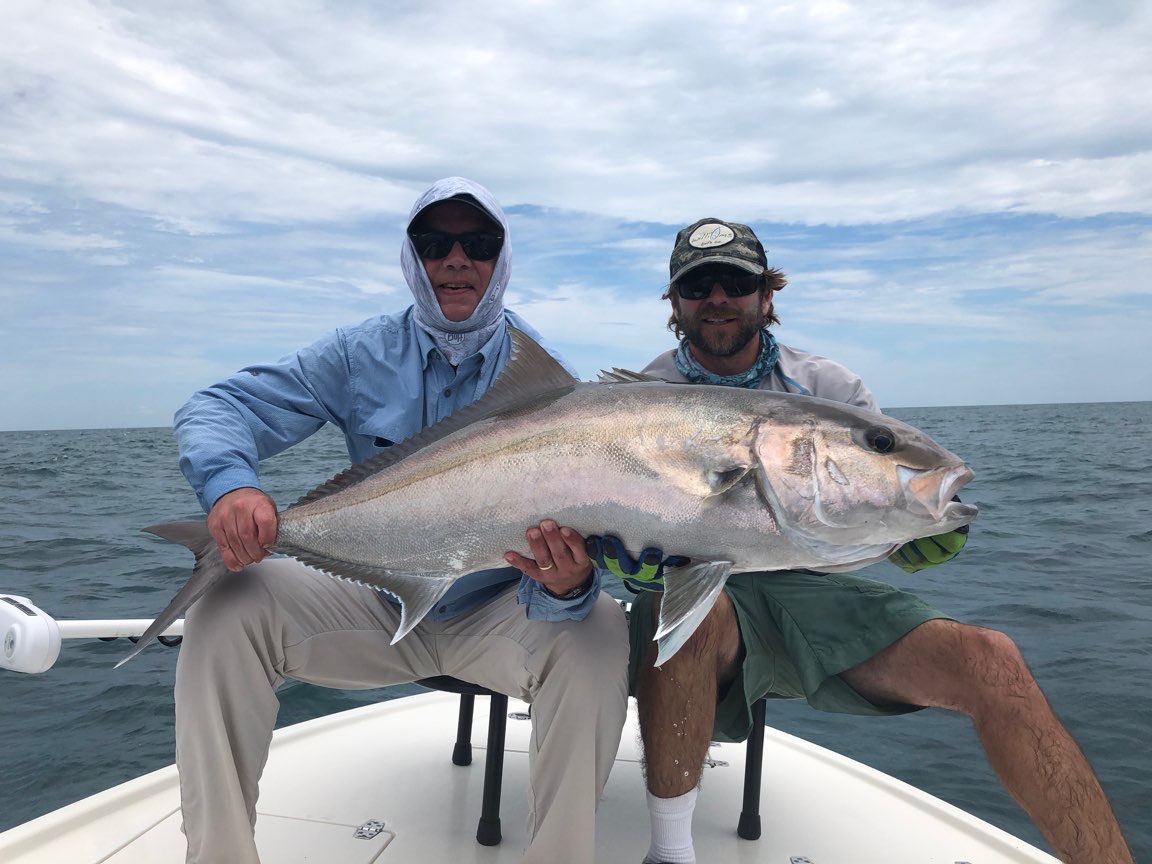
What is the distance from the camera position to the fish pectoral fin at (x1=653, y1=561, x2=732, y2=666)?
2230 mm

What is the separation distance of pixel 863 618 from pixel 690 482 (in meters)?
1.15

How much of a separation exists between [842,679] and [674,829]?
0.82 meters

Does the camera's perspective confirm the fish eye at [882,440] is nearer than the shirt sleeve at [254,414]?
Yes

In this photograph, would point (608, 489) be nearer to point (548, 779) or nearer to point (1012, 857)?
point (548, 779)

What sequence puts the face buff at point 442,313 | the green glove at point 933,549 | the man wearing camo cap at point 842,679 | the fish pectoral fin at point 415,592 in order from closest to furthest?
the man wearing camo cap at point 842,679 < the fish pectoral fin at point 415,592 < the green glove at point 933,549 < the face buff at point 442,313

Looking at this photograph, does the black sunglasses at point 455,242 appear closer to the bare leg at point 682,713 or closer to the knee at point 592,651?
the knee at point 592,651

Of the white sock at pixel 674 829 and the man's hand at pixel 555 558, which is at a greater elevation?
the man's hand at pixel 555 558

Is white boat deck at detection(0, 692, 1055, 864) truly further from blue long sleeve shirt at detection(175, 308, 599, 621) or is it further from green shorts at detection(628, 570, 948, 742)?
blue long sleeve shirt at detection(175, 308, 599, 621)

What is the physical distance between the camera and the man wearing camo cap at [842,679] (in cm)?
246

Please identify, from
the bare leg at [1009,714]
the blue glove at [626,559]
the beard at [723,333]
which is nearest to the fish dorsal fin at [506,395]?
the blue glove at [626,559]

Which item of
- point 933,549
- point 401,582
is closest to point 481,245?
point 401,582

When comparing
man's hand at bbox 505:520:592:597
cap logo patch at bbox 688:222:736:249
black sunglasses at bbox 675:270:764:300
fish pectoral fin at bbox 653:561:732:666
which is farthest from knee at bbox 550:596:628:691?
cap logo patch at bbox 688:222:736:249

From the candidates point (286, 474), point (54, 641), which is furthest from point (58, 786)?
point (286, 474)

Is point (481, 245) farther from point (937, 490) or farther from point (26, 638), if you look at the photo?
point (26, 638)
